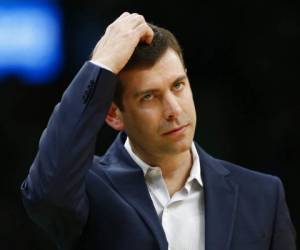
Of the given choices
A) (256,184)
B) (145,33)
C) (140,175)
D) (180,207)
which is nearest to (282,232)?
(256,184)

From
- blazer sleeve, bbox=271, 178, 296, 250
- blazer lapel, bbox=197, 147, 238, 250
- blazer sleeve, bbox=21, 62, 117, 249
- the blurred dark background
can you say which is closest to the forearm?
blazer sleeve, bbox=21, 62, 117, 249

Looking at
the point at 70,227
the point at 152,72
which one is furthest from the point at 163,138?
the point at 70,227

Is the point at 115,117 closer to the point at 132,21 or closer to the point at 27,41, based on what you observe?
the point at 132,21

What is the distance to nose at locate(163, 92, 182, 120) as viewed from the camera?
7.39ft

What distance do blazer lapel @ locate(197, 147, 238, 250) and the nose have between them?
21cm

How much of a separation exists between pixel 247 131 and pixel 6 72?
1.11 meters

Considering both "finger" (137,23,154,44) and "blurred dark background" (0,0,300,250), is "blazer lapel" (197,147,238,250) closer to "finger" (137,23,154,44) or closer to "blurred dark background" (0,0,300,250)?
"finger" (137,23,154,44)

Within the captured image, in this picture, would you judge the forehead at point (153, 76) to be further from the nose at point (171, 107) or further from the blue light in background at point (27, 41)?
the blue light in background at point (27, 41)

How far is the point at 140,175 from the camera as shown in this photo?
2352mm

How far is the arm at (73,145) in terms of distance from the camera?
2.16m

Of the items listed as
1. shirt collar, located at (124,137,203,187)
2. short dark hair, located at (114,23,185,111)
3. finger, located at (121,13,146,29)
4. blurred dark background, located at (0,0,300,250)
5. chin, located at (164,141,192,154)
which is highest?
finger, located at (121,13,146,29)

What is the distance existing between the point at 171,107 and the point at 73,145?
0.26 m

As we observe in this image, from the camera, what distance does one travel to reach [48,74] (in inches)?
161

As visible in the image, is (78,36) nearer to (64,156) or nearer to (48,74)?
(48,74)
